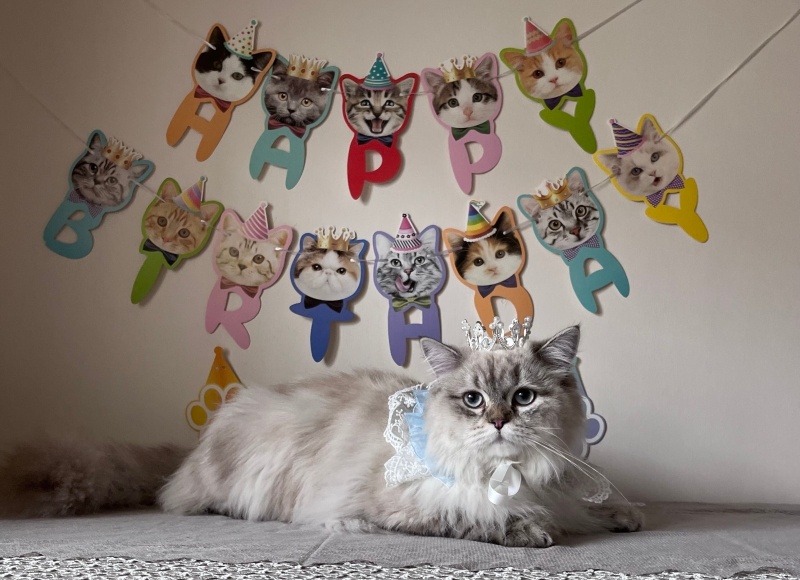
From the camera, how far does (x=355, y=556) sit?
3.96ft

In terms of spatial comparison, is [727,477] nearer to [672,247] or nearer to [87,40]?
[672,247]

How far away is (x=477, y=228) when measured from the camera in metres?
2.27

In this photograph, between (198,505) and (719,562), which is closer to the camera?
(719,562)

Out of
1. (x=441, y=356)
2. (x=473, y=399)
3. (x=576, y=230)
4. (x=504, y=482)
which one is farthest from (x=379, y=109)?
(x=504, y=482)

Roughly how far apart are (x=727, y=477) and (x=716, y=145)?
1010 mm

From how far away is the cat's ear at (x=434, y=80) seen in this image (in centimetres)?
233

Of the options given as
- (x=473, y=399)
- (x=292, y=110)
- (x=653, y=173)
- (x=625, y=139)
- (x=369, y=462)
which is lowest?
(x=369, y=462)

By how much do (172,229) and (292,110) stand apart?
551 millimetres

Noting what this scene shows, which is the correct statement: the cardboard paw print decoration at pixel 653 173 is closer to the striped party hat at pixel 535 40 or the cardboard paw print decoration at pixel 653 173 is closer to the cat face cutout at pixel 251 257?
the striped party hat at pixel 535 40

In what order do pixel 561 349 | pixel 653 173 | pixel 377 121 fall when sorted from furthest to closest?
pixel 377 121 < pixel 653 173 < pixel 561 349

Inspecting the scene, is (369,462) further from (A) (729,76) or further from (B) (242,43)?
(A) (729,76)

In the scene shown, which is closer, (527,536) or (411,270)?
(527,536)

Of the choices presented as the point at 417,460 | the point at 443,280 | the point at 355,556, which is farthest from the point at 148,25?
the point at 355,556

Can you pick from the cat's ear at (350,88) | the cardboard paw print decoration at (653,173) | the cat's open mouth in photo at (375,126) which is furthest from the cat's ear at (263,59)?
the cardboard paw print decoration at (653,173)
